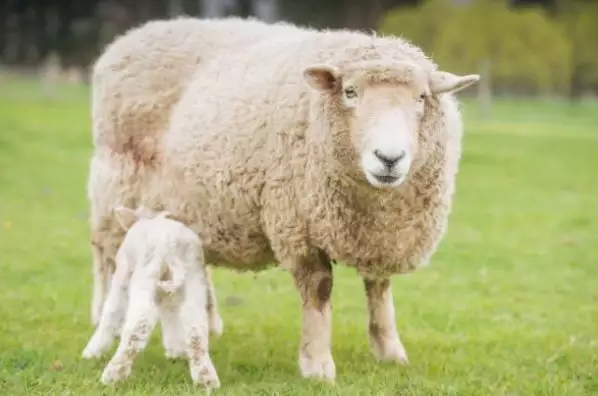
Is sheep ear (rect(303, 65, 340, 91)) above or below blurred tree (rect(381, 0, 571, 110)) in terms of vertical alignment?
above

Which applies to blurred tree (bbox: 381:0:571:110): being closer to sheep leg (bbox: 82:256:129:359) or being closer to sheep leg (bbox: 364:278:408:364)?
sheep leg (bbox: 364:278:408:364)

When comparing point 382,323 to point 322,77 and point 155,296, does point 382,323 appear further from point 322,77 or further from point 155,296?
point 322,77

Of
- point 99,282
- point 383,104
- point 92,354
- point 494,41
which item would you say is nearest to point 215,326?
point 99,282

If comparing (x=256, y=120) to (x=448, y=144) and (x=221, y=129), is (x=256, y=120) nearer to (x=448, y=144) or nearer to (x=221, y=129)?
(x=221, y=129)

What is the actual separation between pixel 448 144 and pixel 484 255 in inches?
199

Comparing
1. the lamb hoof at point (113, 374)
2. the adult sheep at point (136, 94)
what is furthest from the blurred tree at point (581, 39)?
the lamb hoof at point (113, 374)

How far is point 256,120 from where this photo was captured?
19.0 ft

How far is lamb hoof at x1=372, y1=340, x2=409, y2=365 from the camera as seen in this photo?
6.04 m

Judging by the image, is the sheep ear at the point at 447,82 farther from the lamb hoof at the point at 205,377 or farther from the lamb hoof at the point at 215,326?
Answer: the lamb hoof at the point at 215,326

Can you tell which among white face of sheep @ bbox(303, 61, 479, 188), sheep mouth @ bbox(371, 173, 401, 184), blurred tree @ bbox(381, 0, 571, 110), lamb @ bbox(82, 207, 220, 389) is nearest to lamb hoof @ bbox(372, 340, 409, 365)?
lamb @ bbox(82, 207, 220, 389)

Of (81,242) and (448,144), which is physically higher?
(448,144)

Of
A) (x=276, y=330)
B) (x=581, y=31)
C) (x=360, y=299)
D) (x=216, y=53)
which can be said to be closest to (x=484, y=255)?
(x=360, y=299)

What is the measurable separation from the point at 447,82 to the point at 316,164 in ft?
2.49

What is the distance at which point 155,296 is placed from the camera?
18.1 ft
